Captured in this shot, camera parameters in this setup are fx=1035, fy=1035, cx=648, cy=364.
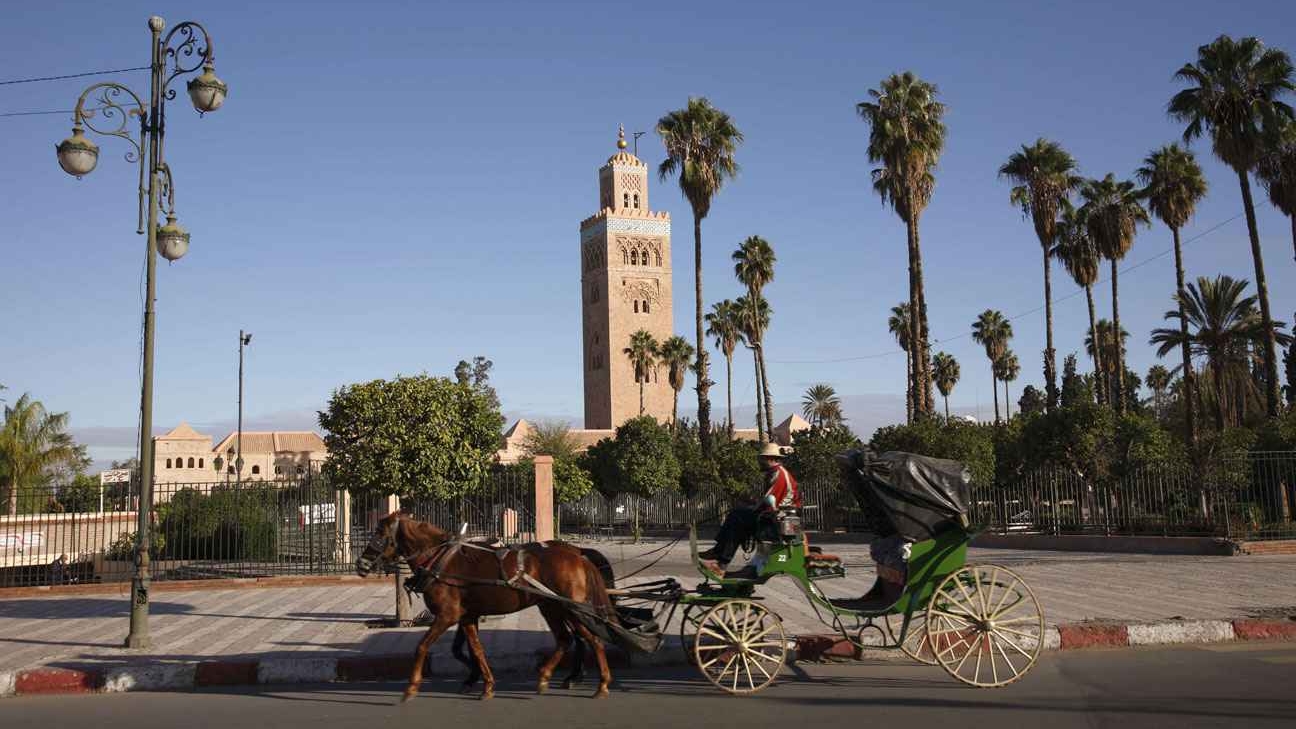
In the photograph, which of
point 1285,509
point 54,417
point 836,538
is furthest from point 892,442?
point 54,417

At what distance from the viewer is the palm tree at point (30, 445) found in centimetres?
3631

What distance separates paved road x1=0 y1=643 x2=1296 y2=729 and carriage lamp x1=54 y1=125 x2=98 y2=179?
206 inches

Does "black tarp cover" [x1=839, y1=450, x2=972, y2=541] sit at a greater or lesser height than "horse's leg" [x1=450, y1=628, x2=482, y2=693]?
greater

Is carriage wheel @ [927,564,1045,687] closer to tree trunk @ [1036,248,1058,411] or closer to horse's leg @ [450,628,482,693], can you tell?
horse's leg @ [450,628,482,693]

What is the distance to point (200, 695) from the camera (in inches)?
342

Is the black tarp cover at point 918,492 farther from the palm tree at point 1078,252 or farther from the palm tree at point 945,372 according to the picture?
the palm tree at point 945,372

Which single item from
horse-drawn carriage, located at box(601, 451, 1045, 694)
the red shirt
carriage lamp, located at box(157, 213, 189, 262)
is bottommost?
horse-drawn carriage, located at box(601, 451, 1045, 694)

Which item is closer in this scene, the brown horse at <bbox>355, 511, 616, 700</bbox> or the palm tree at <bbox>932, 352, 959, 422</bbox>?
the brown horse at <bbox>355, 511, 616, 700</bbox>

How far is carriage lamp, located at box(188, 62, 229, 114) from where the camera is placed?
1080 cm

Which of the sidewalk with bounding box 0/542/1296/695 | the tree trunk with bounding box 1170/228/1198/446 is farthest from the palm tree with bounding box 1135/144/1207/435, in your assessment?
the sidewalk with bounding box 0/542/1296/695

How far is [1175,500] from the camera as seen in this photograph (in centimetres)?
2139

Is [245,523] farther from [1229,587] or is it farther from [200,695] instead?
[1229,587]

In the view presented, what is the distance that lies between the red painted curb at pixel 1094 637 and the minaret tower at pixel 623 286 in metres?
83.2

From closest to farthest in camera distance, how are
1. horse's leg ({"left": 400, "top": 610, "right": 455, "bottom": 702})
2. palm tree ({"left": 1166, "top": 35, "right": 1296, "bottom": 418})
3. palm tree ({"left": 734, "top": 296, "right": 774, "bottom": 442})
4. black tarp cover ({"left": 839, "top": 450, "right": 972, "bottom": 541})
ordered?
1. horse's leg ({"left": 400, "top": 610, "right": 455, "bottom": 702})
2. black tarp cover ({"left": 839, "top": 450, "right": 972, "bottom": 541})
3. palm tree ({"left": 1166, "top": 35, "right": 1296, "bottom": 418})
4. palm tree ({"left": 734, "top": 296, "right": 774, "bottom": 442})
